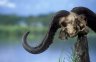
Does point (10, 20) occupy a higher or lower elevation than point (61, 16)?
higher

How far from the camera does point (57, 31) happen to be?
2.55 meters

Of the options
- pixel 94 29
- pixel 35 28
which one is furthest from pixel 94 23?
pixel 35 28

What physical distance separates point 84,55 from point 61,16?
0.27 m

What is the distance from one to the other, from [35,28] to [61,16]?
385 centimetres

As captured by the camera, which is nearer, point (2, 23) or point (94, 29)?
point (94, 29)

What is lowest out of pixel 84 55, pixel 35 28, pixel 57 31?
pixel 84 55

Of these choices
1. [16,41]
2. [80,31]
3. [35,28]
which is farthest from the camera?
[16,41]

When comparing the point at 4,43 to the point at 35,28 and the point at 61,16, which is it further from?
the point at 61,16

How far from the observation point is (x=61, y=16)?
2482 mm

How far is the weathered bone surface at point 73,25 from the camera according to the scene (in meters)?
2.46

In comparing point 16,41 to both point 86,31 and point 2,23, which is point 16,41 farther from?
point 86,31

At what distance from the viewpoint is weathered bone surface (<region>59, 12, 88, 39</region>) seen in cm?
246

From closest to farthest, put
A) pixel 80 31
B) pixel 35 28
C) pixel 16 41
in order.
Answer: pixel 80 31, pixel 35 28, pixel 16 41

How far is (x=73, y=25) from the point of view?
2.46 m
